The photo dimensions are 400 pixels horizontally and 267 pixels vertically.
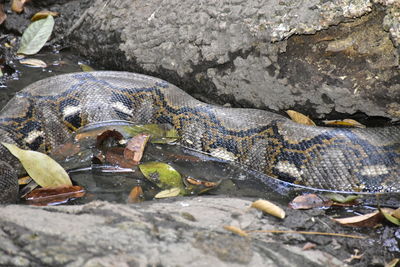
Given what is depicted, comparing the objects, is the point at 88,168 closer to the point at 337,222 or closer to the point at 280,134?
the point at 280,134

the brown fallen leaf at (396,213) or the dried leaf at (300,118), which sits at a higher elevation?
the dried leaf at (300,118)

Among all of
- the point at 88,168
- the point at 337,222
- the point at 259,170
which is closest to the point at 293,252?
the point at 337,222

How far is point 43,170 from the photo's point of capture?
409cm

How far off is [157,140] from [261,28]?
1628mm

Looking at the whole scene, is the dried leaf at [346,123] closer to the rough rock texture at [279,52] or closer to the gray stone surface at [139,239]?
the rough rock texture at [279,52]

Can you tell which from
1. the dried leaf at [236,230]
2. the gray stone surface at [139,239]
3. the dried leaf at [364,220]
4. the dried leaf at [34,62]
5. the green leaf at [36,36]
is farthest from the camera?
the green leaf at [36,36]

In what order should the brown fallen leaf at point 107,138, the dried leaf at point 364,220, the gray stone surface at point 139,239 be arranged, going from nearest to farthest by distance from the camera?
the gray stone surface at point 139,239 < the dried leaf at point 364,220 < the brown fallen leaf at point 107,138

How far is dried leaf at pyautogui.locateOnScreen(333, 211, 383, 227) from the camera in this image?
3729 millimetres

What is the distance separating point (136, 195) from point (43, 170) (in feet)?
2.79

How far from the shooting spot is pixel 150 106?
527 cm

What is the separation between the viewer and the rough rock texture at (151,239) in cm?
254

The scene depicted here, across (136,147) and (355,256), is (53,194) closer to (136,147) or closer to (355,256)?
(136,147)

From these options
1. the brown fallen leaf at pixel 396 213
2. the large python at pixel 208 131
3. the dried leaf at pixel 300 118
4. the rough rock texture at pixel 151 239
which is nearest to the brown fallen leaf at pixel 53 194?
the large python at pixel 208 131

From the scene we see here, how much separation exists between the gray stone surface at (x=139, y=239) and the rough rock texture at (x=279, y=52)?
2.05 m
